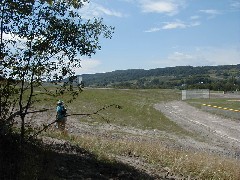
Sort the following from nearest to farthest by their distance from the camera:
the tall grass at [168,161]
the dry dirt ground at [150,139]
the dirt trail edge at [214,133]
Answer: the dry dirt ground at [150,139], the tall grass at [168,161], the dirt trail edge at [214,133]

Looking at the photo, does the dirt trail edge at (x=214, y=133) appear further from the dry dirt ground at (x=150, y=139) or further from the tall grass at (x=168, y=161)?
the tall grass at (x=168, y=161)

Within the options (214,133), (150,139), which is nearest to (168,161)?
(150,139)

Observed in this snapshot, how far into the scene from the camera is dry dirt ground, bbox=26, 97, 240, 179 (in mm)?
11734

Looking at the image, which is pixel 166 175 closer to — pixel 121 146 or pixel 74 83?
pixel 121 146

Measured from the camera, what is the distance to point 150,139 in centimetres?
2995

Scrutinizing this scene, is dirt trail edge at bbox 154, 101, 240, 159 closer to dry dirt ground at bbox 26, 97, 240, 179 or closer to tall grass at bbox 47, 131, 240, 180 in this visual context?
dry dirt ground at bbox 26, 97, 240, 179

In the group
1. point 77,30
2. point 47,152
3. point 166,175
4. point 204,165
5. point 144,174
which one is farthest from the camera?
point 204,165

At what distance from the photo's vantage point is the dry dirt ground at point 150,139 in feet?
38.5

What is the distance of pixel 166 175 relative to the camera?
1320cm

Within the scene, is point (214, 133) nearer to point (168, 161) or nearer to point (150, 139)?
point (150, 139)

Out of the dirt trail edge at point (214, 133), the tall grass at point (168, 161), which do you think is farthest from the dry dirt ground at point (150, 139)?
the tall grass at point (168, 161)

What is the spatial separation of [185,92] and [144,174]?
271 ft

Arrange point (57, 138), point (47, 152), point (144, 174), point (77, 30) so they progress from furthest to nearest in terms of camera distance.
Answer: point (57, 138) → point (144, 174) → point (47, 152) → point (77, 30)

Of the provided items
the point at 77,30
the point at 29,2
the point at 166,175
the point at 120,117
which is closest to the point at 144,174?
the point at 166,175
